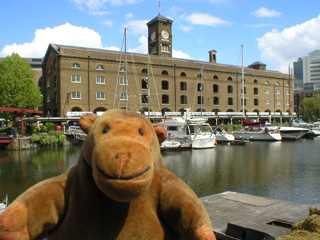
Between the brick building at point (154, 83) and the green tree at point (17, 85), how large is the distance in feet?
10.4

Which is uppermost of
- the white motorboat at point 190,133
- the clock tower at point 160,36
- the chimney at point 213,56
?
the clock tower at point 160,36

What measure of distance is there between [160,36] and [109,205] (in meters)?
51.0

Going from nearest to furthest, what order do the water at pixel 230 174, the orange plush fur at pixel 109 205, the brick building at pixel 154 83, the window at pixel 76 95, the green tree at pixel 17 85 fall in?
1. the orange plush fur at pixel 109 205
2. the water at pixel 230 174
3. the green tree at pixel 17 85
4. the window at pixel 76 95
5. the brick building at pixel 154 83

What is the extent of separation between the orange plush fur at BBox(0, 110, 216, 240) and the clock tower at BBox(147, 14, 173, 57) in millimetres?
49505

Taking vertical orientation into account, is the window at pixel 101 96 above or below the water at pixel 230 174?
above

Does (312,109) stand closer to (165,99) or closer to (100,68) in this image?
(165,99)

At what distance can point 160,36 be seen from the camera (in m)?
51.2

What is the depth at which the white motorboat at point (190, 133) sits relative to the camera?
24938mm

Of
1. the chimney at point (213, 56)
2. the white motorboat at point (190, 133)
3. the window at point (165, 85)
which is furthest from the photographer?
the chimney at point (213, 56)

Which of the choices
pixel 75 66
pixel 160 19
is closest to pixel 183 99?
pixel 160 19

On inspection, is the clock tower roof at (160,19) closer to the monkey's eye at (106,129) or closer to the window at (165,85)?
the window at (165,85)

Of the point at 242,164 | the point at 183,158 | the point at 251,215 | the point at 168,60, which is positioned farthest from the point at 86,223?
the point at 168,60

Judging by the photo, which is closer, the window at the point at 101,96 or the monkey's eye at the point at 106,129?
the monkey's eye at the point at 106,129

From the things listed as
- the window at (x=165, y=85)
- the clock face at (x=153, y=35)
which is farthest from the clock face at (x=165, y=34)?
the window at (x=165, y=85)
